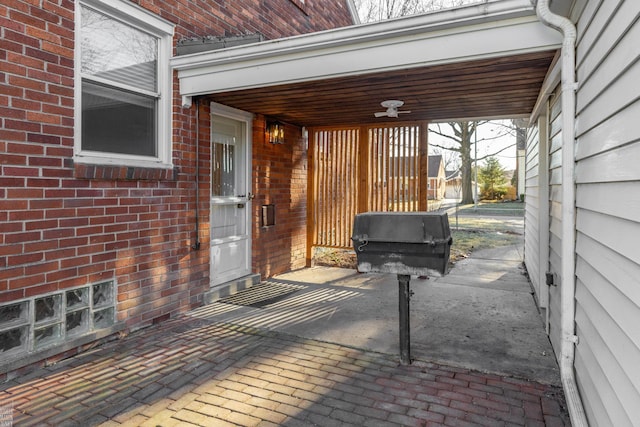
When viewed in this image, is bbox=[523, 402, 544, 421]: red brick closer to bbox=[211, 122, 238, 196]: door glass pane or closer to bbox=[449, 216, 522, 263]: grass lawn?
bbox=[211, 122, 238, 196]: door glass pane

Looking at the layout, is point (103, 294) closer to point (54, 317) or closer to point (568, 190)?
point (54, 317)

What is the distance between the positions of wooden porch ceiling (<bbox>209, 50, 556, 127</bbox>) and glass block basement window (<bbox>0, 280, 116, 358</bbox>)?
238cm

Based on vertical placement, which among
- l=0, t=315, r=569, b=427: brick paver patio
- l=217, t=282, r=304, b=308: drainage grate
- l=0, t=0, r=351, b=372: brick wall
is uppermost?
l=0, t=0, r=351, b=372: brick wall

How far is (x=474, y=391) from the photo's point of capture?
8.87 feet

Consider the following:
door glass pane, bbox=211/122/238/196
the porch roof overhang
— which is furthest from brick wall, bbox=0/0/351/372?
the porch roof overhang

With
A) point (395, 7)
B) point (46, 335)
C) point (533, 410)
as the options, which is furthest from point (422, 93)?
point (395, 7)

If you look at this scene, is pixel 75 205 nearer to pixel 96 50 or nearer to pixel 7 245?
pixel 7 245

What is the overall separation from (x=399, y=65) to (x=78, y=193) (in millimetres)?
2820

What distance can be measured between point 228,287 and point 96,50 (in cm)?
291

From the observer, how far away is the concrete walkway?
241cm

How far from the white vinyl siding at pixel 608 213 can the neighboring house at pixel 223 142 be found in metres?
0.01

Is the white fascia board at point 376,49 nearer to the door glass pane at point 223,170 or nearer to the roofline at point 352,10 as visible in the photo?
the door glass pane at point 223,170

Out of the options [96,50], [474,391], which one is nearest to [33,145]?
[96,50]

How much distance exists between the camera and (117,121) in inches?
144
